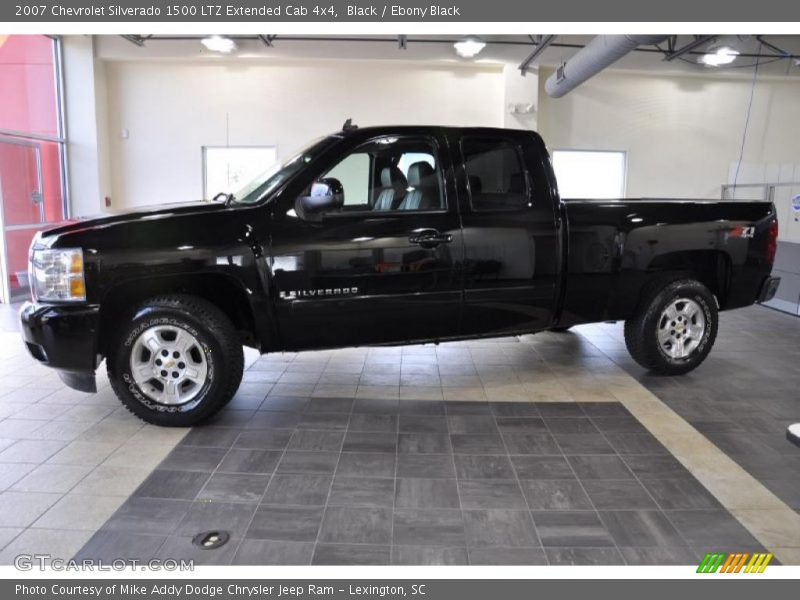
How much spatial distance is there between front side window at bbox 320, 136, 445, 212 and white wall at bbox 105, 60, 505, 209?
769 centimetres

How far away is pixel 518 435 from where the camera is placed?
3793 mm

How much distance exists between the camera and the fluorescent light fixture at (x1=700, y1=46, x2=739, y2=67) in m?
10.5

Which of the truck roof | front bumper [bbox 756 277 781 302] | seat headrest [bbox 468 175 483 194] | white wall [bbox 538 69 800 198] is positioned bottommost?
front bumper [bbox 756 277 781 302]

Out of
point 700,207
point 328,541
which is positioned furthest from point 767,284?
point 328,541

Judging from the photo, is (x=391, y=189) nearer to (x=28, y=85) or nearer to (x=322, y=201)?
(x=322, y=201)

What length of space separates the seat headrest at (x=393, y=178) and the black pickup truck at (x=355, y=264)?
0.01 meters

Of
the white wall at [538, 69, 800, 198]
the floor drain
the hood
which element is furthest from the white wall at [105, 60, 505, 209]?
the floor drain

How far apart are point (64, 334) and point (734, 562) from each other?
3.69m

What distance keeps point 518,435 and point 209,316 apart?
2.10 metres

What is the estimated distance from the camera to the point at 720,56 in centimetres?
1080

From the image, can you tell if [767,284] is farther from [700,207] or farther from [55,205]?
[55,205]

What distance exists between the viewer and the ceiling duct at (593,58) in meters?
7.88

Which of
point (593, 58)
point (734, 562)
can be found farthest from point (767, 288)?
point (593, 58)

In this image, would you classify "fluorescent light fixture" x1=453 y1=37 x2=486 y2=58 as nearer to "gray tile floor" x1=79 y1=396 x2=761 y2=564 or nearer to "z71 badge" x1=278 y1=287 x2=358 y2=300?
"z71 badge" x1=278 y1=287 x2=358 y2=300
